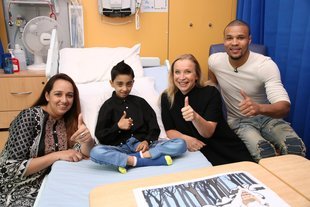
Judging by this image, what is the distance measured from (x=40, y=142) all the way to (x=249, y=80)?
1.39 meters

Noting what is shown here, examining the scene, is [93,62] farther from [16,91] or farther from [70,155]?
[70,155]

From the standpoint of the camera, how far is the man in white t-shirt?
1.68m

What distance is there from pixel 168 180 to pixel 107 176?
0.50m

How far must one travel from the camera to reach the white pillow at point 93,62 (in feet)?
6.82

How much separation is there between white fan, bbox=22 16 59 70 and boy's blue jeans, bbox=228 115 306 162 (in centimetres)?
170

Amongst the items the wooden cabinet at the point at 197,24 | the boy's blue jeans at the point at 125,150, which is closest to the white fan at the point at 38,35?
the wooden cabinet at the point at 197,24

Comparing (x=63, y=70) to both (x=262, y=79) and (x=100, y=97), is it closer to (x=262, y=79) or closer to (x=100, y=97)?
(x=100, y=97)

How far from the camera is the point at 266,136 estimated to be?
1.85m

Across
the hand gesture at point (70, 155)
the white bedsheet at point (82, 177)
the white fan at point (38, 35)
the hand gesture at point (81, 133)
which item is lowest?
the white bedsheet at point (82, 177)

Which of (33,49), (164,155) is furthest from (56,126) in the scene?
(33,49)

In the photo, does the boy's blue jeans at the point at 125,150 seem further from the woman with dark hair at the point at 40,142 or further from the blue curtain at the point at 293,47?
the blue curtain at the point at 293,47

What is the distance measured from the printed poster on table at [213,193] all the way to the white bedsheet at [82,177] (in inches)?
17.0

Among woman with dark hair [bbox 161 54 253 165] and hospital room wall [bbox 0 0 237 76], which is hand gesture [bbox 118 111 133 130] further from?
hospital room wall [bbox 0 0 237 76]

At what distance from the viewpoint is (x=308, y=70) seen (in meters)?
1.97
